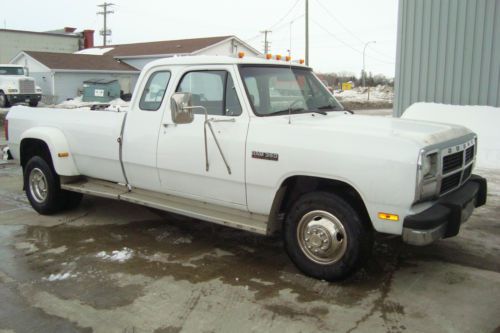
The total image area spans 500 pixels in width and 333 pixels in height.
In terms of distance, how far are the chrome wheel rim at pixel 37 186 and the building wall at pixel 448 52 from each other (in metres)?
9.46

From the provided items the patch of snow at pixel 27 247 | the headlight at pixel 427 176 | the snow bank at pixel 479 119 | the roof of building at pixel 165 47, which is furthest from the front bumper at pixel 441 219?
the roof of building at pixel 165 47

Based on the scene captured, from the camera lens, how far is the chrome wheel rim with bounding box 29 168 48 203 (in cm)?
664

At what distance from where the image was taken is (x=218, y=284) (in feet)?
14.4

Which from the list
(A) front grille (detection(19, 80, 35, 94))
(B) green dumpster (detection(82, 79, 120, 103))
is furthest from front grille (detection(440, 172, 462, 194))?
(A) front grille (detection(19, 80, 35, 94))

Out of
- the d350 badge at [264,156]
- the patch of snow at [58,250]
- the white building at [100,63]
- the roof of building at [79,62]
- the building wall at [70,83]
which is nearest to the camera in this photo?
the d350 badge at [264,156]

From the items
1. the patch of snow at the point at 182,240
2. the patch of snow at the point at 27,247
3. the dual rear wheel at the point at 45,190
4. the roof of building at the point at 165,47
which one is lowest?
the patch of snow at the point at 27,247

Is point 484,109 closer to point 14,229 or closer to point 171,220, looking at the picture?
point 171,220

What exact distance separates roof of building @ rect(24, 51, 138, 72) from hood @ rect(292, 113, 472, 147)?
3137 cm

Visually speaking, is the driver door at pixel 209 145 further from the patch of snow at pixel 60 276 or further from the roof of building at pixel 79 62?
the roof of building at pixel 79 62

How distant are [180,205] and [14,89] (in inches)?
983

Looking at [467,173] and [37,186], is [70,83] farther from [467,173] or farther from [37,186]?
[467,173]

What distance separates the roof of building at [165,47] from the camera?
3562cm

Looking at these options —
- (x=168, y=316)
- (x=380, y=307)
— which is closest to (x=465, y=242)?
(x=380, y=307)

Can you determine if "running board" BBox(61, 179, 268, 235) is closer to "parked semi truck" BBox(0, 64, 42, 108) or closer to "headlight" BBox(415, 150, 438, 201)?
"headlight" BBox(415, 150, 438, 201)
